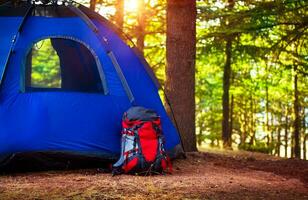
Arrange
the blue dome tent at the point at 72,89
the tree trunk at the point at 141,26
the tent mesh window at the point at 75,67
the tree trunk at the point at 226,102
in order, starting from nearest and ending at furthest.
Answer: the blue dome tent at the point at 72,89, the tent mesh window at the point at 75,67, the tree trunk at the point at 141,26, the tree trunk at the point at 226,102

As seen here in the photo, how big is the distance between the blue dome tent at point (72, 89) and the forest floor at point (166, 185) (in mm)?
505

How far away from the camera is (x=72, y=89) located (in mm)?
7684

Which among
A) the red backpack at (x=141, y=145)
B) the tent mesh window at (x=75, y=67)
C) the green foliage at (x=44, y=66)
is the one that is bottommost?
the red backpack at (x=141, y=145)

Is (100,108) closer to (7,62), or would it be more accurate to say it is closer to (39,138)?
(39,138)

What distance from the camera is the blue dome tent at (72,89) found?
269 inches

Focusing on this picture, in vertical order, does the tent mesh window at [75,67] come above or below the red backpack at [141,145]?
above

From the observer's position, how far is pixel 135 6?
560 inches

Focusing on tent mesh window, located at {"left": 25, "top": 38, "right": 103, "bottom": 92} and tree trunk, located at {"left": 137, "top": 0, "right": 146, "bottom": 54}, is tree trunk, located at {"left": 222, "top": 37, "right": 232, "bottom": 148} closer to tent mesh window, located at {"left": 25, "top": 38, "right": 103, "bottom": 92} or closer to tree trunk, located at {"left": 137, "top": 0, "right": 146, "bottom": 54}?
tree trunk, located at {"left": 137, "top": 0, "right": 146, "bottom": 54}

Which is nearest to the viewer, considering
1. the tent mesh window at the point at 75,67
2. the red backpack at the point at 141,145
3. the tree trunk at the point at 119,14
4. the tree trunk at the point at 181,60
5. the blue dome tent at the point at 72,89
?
the red backpack at the point at 141,145

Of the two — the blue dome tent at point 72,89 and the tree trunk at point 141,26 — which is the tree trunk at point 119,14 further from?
the blue dome tent at point 72,89

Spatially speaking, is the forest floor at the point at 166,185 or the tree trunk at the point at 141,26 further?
the tree trunk at the point at 141,26

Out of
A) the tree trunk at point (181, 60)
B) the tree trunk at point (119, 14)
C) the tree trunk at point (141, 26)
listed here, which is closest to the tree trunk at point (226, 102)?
the tree trunk at point (141, 26)

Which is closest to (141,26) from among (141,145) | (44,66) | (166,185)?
(141,145)

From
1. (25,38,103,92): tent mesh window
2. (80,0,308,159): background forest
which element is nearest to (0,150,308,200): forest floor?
(25,38,103,92): tent mesh window
